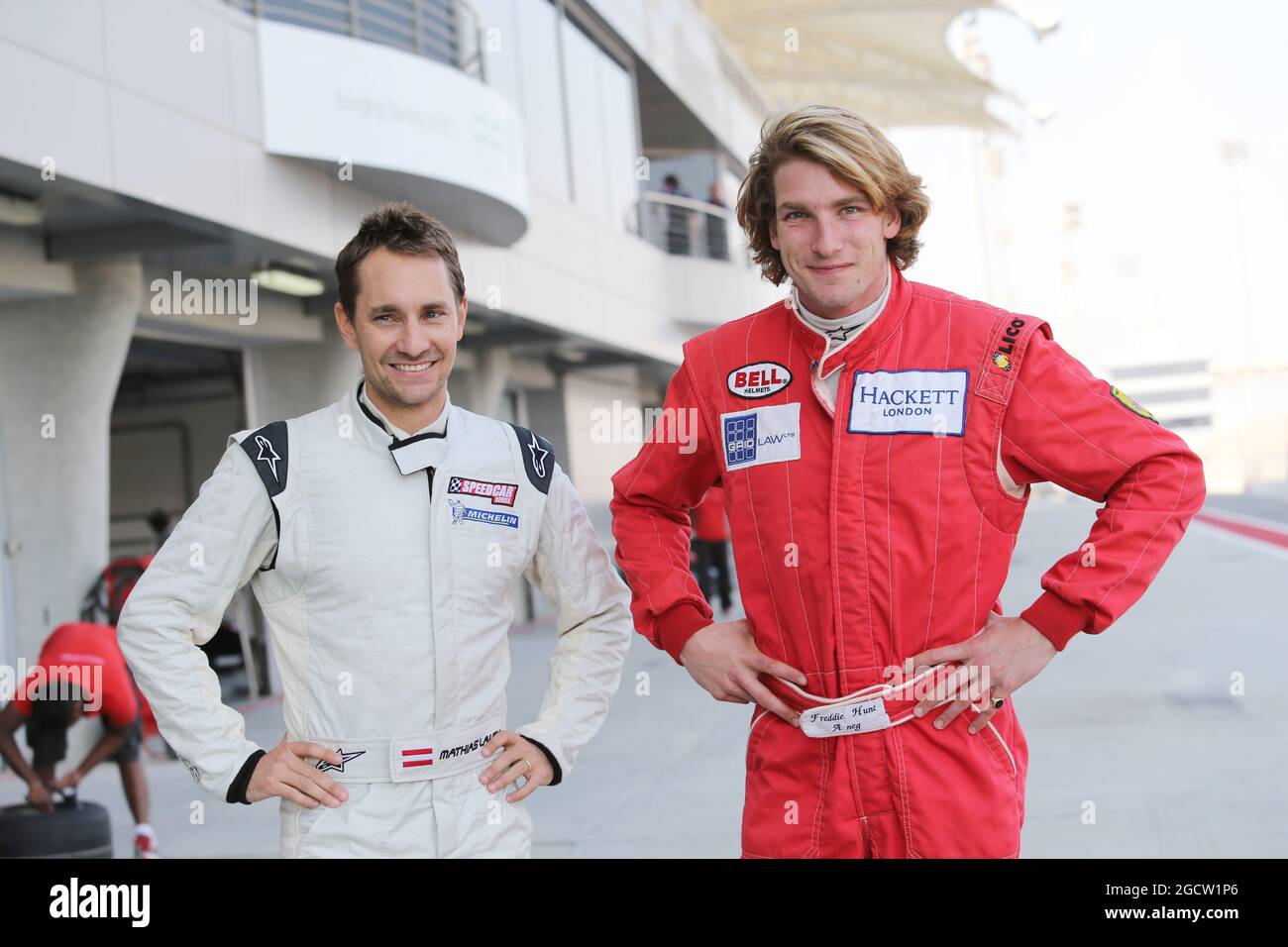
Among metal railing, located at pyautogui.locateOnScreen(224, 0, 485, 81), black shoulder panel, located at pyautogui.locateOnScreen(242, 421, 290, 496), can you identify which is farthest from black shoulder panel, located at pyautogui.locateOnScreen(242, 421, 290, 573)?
metal railing, located at pyautogui.locateOnScreen(224, 0, 485, 81)

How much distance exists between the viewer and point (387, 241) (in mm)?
2365

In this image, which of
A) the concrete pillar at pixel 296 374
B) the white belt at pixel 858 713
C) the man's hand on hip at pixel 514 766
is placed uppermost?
the concrete pillar at pixel 296 374

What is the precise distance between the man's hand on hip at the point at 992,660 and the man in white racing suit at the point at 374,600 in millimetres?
784

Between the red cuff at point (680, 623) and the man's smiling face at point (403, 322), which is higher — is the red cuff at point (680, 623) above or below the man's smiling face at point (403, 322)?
below

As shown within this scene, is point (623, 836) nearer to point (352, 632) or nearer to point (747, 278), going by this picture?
point (352, 632)

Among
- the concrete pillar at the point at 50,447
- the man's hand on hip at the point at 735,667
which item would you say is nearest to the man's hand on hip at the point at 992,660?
the man's hand on hip at the point at 735,667

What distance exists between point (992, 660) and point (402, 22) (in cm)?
964

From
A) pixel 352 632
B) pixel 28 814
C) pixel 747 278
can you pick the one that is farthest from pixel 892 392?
pixel 747 278

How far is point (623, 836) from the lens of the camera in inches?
222

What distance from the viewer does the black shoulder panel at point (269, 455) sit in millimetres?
2320

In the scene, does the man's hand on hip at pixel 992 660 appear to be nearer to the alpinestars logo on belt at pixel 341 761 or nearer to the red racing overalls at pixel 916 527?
the red racing overalls at pixel 916 527

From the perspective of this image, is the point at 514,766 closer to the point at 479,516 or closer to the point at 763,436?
the point at 479,516

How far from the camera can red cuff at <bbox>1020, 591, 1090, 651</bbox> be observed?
2.14m
